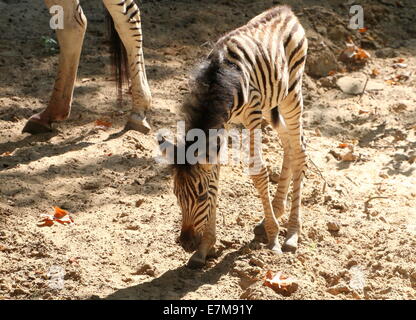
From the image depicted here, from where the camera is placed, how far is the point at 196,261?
5559 mm

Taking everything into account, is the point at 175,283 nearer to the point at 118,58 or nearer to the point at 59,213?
the point at 59,213

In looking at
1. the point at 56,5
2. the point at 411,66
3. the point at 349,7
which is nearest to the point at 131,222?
the point at 56,5

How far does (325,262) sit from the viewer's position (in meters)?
5.91

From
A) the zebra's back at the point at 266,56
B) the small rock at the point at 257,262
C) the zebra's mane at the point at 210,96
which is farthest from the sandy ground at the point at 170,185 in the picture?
the zebra's mane at the point at 210,96

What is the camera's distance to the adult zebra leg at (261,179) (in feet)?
18.3

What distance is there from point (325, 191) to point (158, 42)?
3.63 m

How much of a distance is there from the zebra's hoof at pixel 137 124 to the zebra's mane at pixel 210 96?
2429mm

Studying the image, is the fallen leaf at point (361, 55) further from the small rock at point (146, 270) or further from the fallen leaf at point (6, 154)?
the small rock at point (146, 270)

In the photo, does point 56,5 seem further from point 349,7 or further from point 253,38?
point 349,7

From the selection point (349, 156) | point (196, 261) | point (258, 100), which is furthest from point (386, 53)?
point (196, 261)

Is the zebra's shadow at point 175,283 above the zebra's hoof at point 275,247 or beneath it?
beneath

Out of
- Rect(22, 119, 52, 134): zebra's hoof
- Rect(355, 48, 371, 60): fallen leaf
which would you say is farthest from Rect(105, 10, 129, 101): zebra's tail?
Rect(355, 48, 371, 60): fallen leaf

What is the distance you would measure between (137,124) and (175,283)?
273 centimetres

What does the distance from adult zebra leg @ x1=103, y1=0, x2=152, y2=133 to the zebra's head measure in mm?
2512
